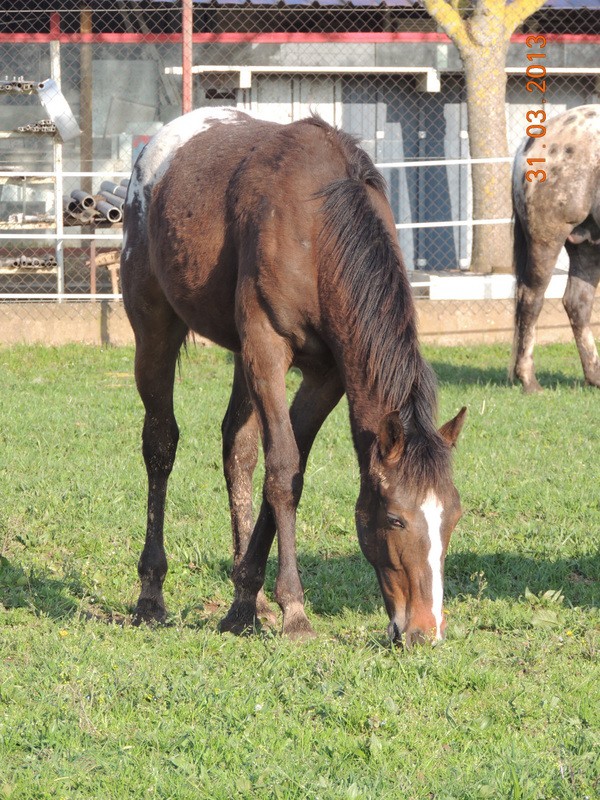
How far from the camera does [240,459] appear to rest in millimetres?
5461

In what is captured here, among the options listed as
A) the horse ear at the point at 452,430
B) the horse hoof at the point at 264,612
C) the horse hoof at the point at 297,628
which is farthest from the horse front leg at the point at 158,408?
the horse ear at the point at 452,430

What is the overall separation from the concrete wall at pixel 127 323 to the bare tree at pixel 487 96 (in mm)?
1411

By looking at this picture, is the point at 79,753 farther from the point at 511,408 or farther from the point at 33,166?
the point at 33,166

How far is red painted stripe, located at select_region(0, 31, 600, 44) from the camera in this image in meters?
15.4

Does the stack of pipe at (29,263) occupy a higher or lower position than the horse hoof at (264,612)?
higher

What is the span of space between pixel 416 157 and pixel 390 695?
13946 mm

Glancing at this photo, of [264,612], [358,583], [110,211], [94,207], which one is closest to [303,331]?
[264,612]

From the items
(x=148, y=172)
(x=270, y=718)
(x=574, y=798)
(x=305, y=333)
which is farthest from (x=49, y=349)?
(x=574, y=798)

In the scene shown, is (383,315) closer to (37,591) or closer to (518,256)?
(37,591)

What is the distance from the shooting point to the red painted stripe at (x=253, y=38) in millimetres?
15441

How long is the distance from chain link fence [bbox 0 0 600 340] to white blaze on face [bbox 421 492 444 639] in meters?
9.25

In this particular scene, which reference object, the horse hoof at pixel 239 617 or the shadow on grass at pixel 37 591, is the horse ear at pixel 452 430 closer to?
the horse hoof at pixel 239 617

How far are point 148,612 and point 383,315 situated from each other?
6.39 ft

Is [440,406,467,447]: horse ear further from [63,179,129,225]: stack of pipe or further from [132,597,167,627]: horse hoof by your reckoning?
[63,179,129,225]: stack of pipe
